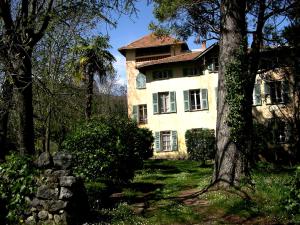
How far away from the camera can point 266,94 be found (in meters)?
32.0

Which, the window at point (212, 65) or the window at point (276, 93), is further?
the window at point (212, 65)

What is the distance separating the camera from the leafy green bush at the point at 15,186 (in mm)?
9430

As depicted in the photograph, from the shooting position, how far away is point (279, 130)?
31688 millimetres

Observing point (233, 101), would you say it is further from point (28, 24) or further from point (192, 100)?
point (192, 100)

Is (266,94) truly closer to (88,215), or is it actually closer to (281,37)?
(281,37)

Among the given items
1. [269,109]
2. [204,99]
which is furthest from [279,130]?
[204,99]

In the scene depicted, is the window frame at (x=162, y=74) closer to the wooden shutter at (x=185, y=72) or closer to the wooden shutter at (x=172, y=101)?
the wooden shutter at (x=185, y=72)

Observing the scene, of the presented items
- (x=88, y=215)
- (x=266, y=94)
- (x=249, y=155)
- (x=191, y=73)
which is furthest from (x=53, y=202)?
(x=191, y=73)

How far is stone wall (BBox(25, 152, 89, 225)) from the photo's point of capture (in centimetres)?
945

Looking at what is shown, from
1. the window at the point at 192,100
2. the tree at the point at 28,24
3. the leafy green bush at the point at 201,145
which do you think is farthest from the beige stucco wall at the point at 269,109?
the tree at the point at 28,24

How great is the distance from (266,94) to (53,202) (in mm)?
25096

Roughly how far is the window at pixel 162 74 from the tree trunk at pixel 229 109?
879 inches

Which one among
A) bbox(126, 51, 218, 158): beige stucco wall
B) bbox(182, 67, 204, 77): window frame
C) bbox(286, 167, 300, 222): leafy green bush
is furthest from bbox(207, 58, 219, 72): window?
bbox(286, 167, 300, 222): leafy green bush

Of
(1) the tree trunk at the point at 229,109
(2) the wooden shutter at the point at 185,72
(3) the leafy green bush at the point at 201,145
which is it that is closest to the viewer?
(1) the tree trunk at the point at 229,109
